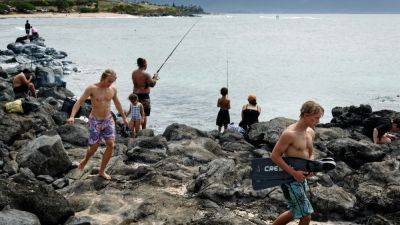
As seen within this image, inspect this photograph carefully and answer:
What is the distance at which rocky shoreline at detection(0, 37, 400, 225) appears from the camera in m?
7.70

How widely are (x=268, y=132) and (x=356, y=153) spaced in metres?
2.34

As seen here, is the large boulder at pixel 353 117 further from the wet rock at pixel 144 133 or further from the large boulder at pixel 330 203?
the large boulder at pixel 330 203

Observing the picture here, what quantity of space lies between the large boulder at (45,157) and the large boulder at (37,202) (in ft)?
5.95

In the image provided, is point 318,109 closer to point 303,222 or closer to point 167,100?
point 303,222

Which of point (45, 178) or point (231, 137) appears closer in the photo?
point (45, 178)

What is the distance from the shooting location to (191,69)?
3819cm

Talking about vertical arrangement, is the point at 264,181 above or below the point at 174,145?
above

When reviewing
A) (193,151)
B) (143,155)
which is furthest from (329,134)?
(143,155)

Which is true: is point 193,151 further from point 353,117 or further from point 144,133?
point 353,117

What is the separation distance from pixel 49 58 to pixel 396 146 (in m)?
30.0

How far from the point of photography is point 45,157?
9469mm

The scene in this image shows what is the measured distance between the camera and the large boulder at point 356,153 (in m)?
11.2

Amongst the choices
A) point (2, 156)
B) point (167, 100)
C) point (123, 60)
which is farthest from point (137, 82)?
point (123, 60)

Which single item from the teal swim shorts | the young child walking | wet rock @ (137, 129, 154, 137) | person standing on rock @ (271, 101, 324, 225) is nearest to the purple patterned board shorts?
person standing on rock @ (271, 101, 324, 225)
